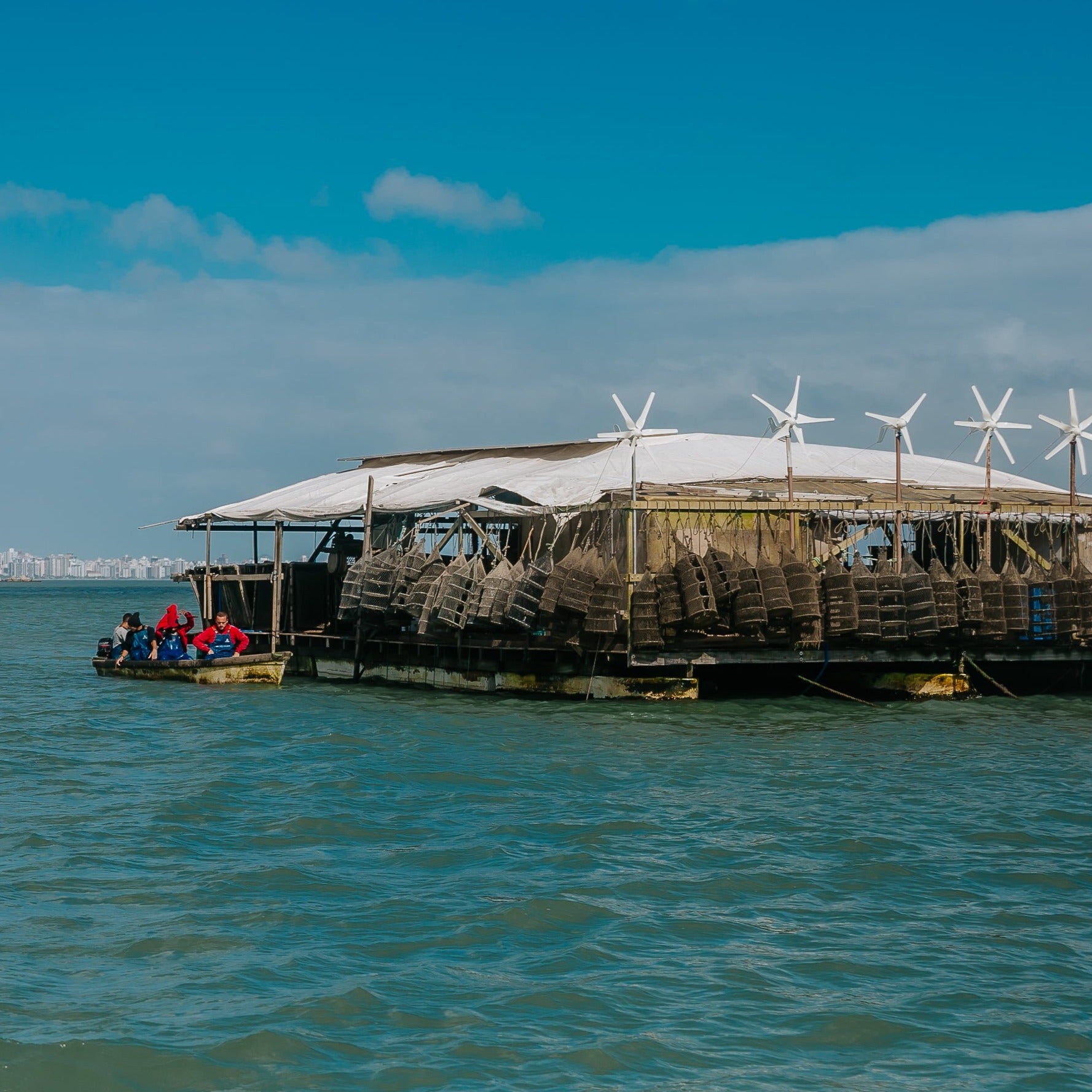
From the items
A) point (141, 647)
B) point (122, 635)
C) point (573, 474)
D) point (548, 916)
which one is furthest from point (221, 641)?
point (548, 916)

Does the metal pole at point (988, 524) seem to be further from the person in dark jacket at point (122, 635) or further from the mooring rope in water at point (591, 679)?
the person in dark jacket at point (122, 635)

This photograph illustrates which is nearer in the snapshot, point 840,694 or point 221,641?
point 840,694

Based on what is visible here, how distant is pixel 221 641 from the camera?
3431cm

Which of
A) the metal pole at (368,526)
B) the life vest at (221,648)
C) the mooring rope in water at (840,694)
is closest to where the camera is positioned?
the mooring rope in water at (840,694)

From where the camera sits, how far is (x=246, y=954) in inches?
452

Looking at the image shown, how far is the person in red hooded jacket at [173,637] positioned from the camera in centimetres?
3522

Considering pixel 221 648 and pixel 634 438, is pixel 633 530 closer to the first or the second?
pixel 634 438

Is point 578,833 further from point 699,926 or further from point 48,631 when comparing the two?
point 48,631

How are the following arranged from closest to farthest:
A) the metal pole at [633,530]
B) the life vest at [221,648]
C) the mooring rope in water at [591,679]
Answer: the metal pole at [633,530]
the mooring rope in water at [591,679]
the life vest at [221,648]

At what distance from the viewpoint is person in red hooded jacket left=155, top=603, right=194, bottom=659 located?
35.2 metres

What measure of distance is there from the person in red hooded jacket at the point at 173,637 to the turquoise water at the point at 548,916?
11.7m

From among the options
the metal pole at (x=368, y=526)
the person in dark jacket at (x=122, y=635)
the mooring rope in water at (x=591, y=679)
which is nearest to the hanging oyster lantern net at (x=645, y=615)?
the mooring rope in water at (x=591, y=679)

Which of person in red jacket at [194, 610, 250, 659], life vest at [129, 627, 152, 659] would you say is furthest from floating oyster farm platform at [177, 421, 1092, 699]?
life vest at [129, 627, 152, 659]

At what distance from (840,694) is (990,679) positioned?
3418 mm
